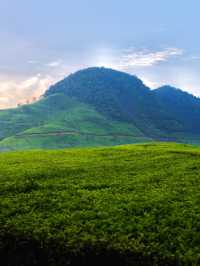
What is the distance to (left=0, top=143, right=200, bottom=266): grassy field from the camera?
12.2m

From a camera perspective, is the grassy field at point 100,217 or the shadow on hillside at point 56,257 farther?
the grassy field at point 100,217

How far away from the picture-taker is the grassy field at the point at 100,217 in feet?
40.1

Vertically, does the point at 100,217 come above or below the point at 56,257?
above

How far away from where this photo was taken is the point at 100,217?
14.2 metres

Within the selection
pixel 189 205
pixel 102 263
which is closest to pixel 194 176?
pixel 189 205

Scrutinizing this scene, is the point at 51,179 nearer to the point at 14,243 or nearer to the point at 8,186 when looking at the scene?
the point at 8,186

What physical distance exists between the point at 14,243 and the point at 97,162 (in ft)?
40.1

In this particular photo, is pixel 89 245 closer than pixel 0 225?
Yes

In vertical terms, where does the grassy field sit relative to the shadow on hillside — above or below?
above

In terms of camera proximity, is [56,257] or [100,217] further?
[100,217]

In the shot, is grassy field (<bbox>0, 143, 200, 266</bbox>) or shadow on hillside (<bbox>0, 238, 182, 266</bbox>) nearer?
shadow on hillside (<bbox>0, 238, 182, 266</bbox>)

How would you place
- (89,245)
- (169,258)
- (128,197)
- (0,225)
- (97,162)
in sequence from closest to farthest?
(169,258)
(89,245)
(0,225)
(128,197)
(97,162)

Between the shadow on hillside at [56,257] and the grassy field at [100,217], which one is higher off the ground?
the grassy field at [100,217]

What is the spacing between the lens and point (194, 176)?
2014 cm
